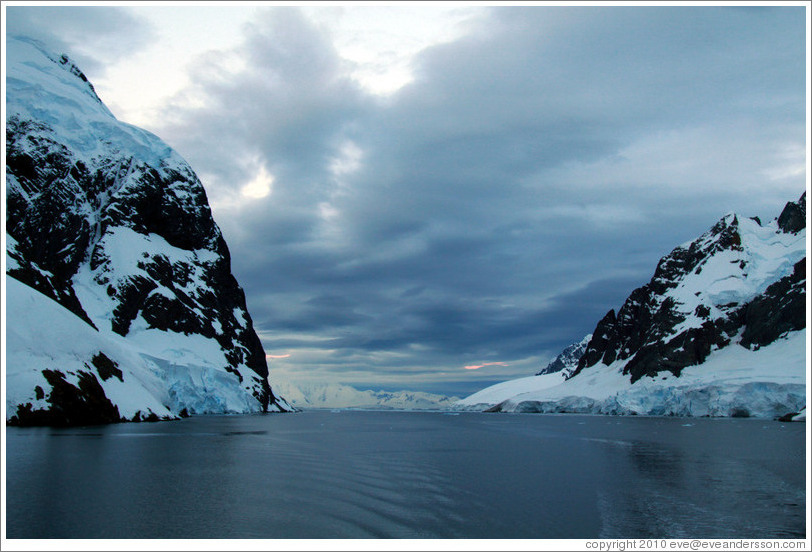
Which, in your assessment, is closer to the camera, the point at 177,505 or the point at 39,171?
the point at 177,505

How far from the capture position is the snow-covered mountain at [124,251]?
316 feet

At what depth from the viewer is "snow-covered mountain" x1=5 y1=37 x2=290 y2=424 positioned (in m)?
96.2

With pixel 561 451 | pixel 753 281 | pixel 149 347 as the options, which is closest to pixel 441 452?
pixel 561 451

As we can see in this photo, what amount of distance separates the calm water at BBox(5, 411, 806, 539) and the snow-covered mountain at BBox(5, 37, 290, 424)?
4675 centimetres

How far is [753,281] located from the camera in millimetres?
198625

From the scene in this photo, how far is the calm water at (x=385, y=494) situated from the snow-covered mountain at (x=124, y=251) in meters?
46.7

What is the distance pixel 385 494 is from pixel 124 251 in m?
150

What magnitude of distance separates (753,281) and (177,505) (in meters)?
220

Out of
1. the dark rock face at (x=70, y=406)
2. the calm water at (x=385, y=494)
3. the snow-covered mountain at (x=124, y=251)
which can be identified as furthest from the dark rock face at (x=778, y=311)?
the dark rock face at (x=70, y=406)

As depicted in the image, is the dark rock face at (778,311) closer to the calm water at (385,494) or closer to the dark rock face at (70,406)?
the calm water at (385,494)

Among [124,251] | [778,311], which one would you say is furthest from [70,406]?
[778,311]

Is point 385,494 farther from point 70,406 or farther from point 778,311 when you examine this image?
point 778,311

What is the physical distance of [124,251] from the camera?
152875 mm

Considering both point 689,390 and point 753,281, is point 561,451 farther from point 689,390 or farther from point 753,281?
point 753,281
